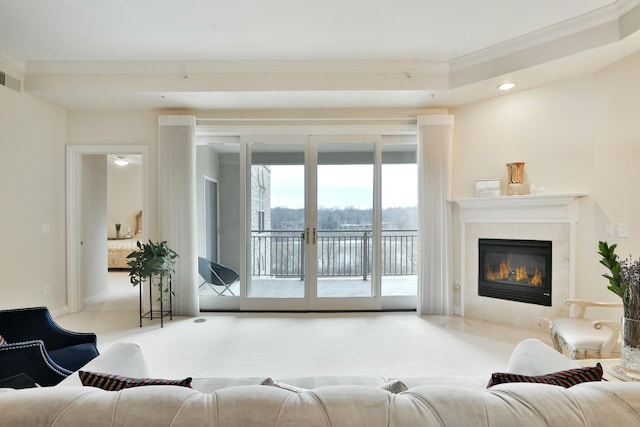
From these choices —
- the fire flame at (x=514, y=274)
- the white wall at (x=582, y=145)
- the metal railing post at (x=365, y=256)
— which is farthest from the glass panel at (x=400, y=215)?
the fire flame at (x=514, y=274)

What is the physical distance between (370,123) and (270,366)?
2.98m

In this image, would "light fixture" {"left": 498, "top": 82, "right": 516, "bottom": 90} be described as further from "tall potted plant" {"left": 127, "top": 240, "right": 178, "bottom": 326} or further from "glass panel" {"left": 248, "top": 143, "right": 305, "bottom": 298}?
"tall potted plant" {"left": 127, "top": 240, "right": 178, "bottom": 326}

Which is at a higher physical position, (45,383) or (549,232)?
(549,232)

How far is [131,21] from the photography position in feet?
8.38

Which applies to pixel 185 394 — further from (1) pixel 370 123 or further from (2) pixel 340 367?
(1) pixel 370 123

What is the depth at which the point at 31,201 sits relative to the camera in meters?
3.42

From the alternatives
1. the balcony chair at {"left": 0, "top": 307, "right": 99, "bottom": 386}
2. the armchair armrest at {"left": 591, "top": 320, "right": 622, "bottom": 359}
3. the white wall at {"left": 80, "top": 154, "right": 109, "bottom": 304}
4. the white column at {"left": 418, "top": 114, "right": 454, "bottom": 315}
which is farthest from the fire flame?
the white wall at {"left": 80, "top": 154, "right": 109, "bottom": 304}

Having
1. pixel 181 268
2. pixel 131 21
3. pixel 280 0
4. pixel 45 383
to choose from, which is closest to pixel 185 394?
pixel 45 383

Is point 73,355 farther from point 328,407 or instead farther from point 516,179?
point 516,179

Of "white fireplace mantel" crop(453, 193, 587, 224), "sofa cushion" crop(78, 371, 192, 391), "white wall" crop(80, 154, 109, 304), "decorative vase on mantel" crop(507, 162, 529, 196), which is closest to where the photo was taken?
"sofa cushion" crop(78, 371, 192, 391)

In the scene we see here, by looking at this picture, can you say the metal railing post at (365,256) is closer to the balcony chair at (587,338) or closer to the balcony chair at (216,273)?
the balcony chair at (216,273)

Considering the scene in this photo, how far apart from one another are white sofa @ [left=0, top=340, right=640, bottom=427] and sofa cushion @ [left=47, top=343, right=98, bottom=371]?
1.36 metres

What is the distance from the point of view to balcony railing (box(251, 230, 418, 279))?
159 inches

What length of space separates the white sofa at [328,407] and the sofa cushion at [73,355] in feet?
4.47
